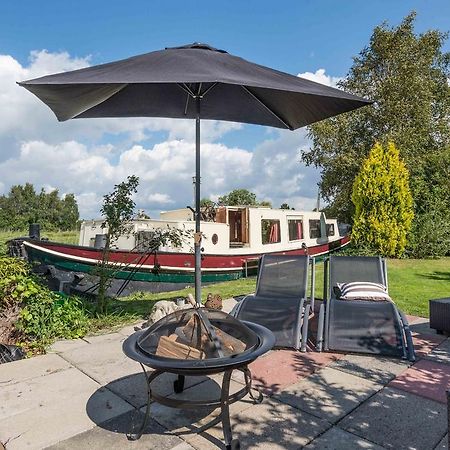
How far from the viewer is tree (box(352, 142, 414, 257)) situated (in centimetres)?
1155

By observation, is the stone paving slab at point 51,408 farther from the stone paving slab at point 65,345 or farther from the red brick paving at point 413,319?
the red brick paving at point 413,319

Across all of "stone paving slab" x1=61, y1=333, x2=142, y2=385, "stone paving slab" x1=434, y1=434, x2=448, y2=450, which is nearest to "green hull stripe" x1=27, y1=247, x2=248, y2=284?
"stone paving slab" x1=61, y1=333, x2=142, y2=385

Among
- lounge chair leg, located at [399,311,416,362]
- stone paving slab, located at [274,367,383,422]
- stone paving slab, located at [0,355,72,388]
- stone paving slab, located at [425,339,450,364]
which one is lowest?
stone paving slab, located at [274,367,383,422]

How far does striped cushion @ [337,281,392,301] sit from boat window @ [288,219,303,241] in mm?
7473

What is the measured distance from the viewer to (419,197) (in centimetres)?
1295

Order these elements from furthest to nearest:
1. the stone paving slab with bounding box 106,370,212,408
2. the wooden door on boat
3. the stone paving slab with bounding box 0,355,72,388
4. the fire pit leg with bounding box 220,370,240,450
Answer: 1. the wooden door on boat
2. the stone paving slab with bounding box 0,355,72,388
3. the stone paving slab with bounding box 106,370,212,408
4. the fire pit leg with bounding box 220,370,240,450

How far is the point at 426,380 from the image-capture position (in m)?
3.22

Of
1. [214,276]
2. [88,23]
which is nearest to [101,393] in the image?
[88,23]

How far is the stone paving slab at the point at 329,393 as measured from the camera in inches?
108

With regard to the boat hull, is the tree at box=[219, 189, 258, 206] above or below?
above

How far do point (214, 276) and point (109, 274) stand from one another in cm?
495

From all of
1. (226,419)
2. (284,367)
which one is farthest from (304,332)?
(226,419)

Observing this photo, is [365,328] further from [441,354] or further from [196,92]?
[196,92]

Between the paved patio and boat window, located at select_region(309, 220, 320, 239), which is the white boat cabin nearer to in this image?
boat window, located at select_region(309, 220, 320, 239)
